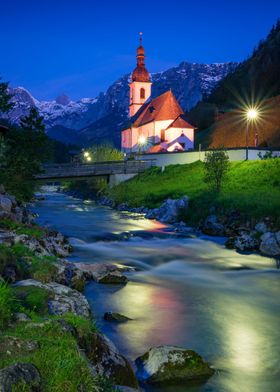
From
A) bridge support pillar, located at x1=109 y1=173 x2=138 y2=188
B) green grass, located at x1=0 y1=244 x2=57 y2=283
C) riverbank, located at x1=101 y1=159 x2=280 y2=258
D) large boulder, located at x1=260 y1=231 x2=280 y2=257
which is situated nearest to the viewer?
green grass, located at x1=0 y1=244 x2=57 y2=283

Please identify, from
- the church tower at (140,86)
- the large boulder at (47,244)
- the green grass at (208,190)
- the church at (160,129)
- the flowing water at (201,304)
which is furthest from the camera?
the church tower at (140,86)

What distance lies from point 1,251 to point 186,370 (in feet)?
22.4

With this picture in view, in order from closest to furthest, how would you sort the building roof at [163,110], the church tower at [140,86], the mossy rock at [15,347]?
the mossy rock at [15,347] < the building roof at [163,110] < the church tower at [140,86]

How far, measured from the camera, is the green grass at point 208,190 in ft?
107

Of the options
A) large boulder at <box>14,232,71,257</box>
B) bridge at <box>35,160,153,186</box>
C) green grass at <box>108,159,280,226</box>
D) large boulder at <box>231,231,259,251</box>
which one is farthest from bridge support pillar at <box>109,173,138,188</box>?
large boulder at <box>14,232,71,257</box>

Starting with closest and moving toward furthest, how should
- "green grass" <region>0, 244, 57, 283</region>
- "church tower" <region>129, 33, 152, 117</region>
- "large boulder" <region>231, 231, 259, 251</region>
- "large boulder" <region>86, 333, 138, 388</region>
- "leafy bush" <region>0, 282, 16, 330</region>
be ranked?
"leafy bush" <region>0, 282, 16, 330</region>
"large boulder" <region>86, 333, 138, 388</region>
"green grass" <region>0, 244, 57, 283</region>
"large boulder" <region>231, 231, 259, 251</region>
"church tower" <region>129, 33, 152, 117</region>

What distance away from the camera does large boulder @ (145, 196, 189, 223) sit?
39.5 m

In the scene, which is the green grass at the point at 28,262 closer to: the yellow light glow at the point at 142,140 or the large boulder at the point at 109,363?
the large boulder at the point at 109,363

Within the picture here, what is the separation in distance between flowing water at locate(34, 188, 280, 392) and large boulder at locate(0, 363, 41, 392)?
389 cm

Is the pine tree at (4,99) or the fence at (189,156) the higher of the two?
the pine tree at (4,99)

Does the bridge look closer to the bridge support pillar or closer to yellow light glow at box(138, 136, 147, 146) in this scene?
the bridge support pillar

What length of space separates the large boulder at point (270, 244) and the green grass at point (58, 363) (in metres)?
19.6

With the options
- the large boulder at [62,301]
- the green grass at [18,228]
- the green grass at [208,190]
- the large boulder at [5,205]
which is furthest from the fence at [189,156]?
the large boulder at [62,301]

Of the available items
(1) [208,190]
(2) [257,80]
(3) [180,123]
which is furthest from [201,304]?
(2) [257,80]
